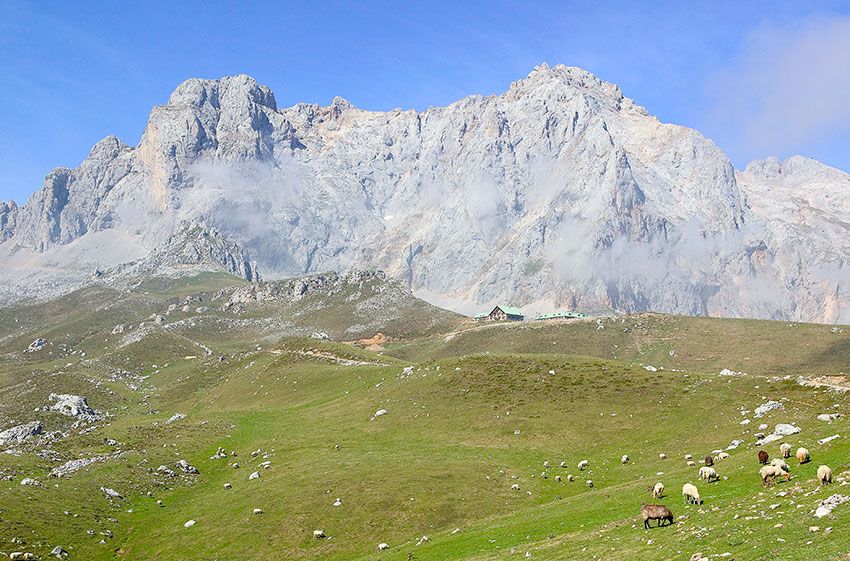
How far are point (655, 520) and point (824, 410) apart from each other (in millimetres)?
30768

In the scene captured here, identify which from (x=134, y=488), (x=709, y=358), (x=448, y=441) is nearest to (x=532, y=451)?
(x=448, y=441)

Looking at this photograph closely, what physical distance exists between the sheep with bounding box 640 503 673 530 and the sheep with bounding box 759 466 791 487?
6.32 m

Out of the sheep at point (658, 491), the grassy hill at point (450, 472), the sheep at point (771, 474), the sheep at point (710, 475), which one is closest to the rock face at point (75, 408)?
the grassy hill at point (450, 472)

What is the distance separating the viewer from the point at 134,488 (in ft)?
197

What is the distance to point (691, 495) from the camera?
35188 mm

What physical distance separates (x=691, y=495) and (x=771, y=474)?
4.21 m

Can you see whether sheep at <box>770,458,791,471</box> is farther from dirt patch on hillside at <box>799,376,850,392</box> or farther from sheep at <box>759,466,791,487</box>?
dirt patch on hillside at <box>799,376,850,392</box>

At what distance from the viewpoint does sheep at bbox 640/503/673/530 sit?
3181 centimetres

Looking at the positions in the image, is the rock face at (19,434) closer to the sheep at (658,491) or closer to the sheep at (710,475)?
the sheep at (658,491)

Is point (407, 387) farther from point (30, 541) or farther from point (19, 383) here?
point (19, 383)

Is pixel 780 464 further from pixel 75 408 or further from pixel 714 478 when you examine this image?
pixel 75 408

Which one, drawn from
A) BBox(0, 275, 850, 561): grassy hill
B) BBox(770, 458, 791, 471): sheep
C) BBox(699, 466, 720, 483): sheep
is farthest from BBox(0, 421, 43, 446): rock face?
BBox(770, 458, 791, 471): sheep

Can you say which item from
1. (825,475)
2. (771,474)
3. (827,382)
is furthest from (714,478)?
(827,382)

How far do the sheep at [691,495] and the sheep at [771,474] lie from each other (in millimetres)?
3397
